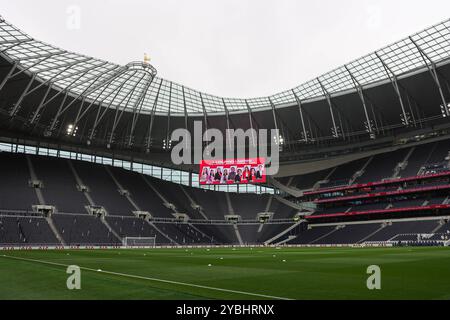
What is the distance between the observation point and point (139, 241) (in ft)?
241

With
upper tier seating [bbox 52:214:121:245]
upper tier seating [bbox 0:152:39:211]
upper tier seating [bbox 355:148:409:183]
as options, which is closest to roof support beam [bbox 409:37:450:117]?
upper tier seating [bbox 355:148:409:183]

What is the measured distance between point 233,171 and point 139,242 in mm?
22661

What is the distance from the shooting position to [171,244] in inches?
3002

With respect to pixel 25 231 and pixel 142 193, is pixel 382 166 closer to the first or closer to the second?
pixel 142 193

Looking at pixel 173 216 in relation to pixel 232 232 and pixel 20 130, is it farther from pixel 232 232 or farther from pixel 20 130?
pixel 20 130

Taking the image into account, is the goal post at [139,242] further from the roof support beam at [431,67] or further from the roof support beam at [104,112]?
the roof support beam at [431,67]

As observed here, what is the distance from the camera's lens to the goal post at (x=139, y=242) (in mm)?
71331

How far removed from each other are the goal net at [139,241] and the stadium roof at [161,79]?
25112mm

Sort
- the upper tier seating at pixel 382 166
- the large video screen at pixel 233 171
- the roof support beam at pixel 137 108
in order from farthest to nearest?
the upper tier seating at pixel 382 166 → the large video screen at pixel 233 171 → the roof support beam at pixel 137 108

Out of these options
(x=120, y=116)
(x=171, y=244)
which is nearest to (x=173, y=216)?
(x=171, y=244)

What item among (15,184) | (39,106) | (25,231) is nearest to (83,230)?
(25,231)

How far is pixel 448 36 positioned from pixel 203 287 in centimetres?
6294

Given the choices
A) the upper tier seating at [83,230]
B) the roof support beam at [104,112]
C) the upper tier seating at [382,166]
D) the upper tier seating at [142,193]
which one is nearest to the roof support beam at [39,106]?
the roof support beam at [104,112]

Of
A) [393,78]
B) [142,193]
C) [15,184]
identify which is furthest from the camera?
[142,193]
